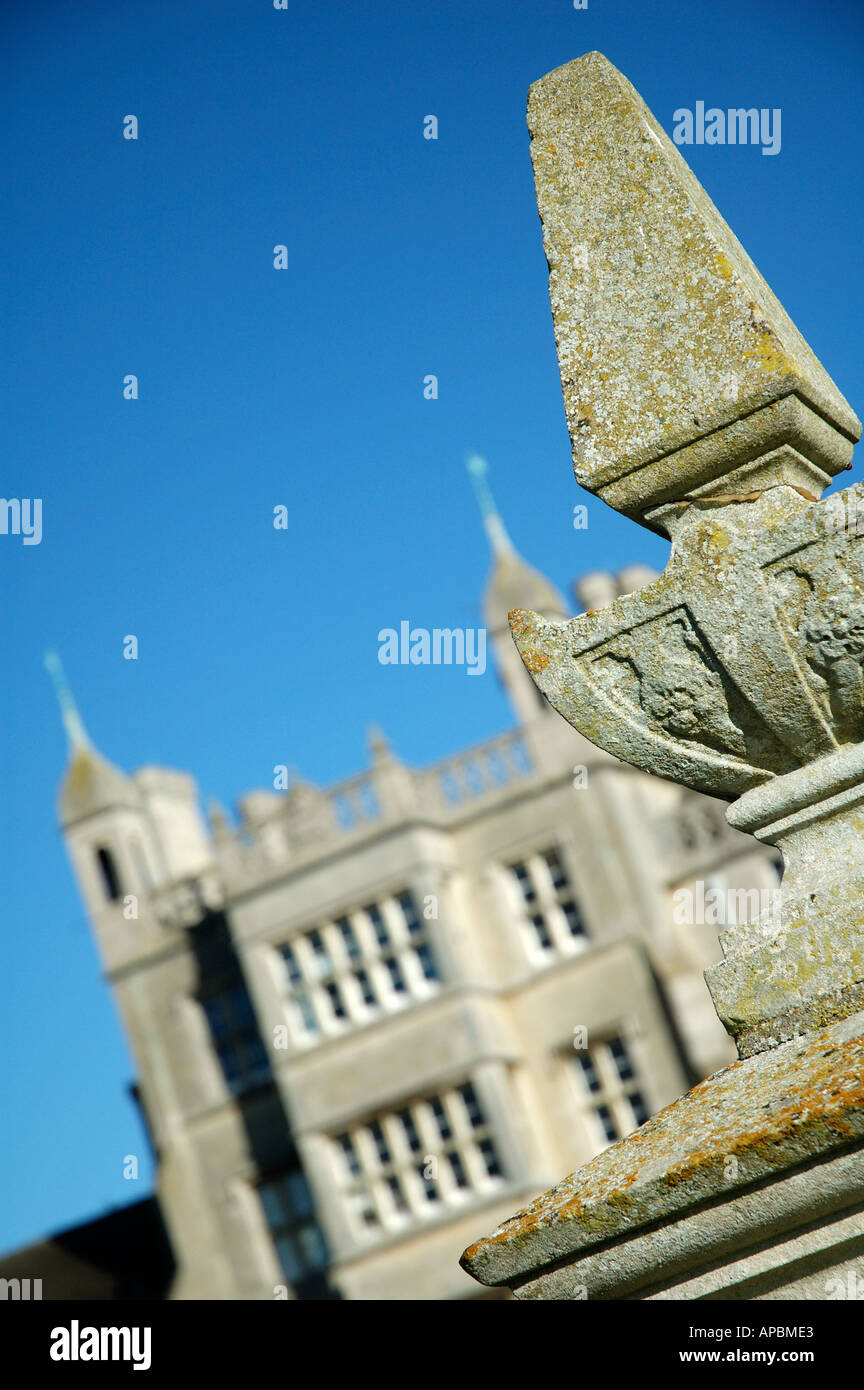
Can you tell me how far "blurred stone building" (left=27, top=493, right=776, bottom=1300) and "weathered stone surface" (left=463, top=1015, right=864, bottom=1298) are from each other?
22932 mm

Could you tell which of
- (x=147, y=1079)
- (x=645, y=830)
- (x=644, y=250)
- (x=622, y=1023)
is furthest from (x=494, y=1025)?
(x=644, y=250)

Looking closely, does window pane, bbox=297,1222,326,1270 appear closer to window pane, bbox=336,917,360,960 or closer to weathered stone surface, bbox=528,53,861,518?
window pane, bbox=336,917,360,960

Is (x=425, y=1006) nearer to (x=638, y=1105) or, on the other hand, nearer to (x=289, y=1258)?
(x=638, y=1105)

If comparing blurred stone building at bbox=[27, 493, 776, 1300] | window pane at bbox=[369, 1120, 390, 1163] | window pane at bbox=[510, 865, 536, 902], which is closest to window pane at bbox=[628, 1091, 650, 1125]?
blurred stone building at bbox=[27, 493, 776, 1300]

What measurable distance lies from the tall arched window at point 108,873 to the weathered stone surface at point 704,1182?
93.2 feet

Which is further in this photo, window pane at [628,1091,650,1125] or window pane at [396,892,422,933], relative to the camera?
window pane at [396,892,422,933]

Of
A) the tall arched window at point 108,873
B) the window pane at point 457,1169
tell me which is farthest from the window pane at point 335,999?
the tall arched window at point 108,873

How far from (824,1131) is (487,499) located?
28.7 metres

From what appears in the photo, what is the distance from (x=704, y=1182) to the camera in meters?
2.58

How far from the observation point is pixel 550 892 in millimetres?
27062

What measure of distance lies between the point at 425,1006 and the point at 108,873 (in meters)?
7.25

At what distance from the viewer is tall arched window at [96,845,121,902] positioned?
30547 mm
